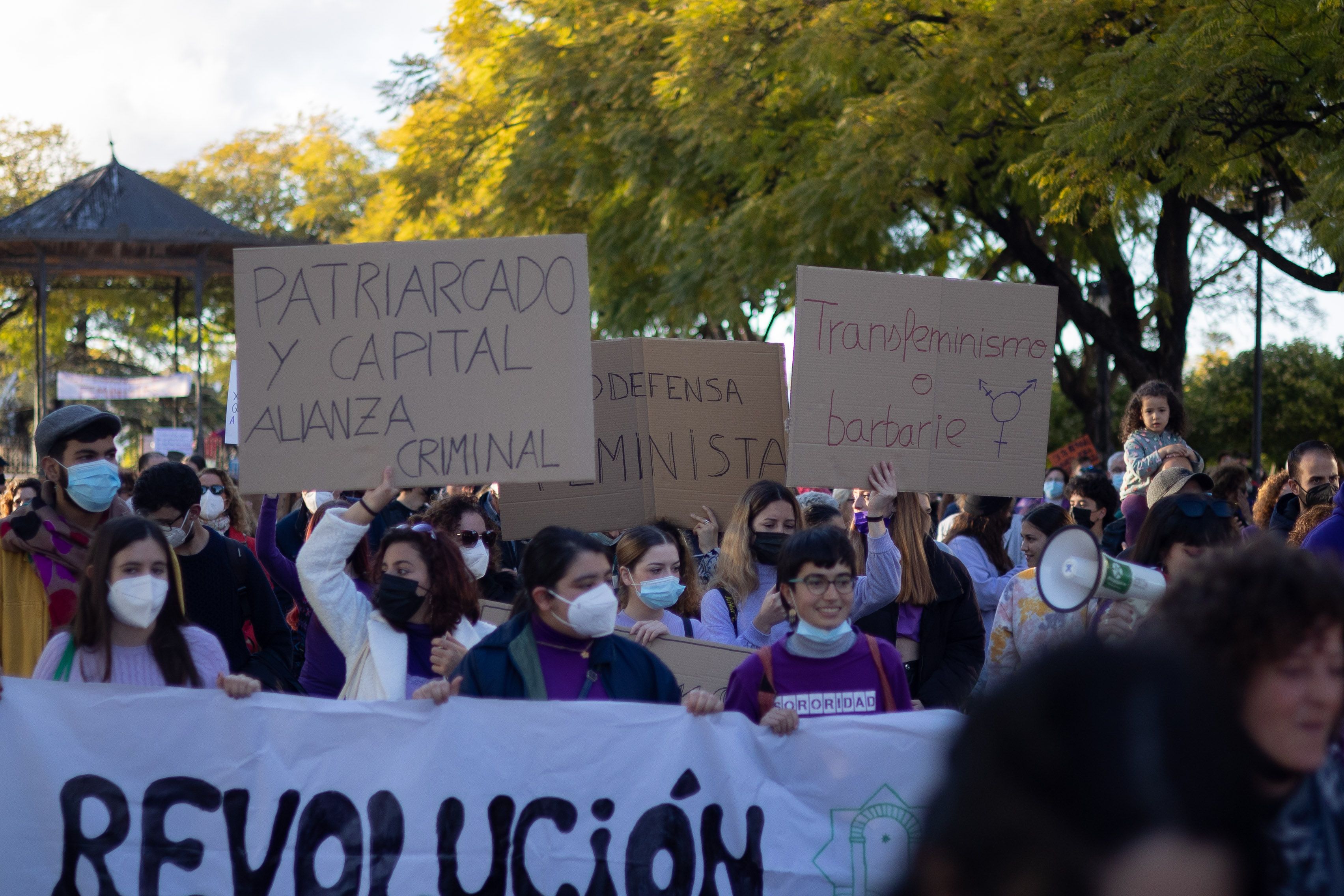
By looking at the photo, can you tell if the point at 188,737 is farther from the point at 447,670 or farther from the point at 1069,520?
the point at 1069,520

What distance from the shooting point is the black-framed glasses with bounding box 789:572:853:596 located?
3.54 meters

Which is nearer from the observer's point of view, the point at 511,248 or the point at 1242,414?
the point at 511,248

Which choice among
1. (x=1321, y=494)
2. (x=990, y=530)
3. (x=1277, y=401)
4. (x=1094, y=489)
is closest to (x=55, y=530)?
(x=990, y=530)

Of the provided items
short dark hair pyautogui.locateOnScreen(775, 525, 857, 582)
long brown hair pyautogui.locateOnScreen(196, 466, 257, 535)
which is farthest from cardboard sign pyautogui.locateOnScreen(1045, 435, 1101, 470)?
short dark hair pyautogui.locateOnScreen(775, 525, 857, 582)

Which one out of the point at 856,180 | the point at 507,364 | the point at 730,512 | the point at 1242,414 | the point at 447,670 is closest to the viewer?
the point at 447,670

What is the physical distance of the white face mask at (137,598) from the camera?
345 centimetres

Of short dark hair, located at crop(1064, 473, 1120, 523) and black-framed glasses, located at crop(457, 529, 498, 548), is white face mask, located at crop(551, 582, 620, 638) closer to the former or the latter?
black-framed glasses, located at crop(457, 529, 498, 548)

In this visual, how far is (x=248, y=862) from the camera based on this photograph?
3412mm

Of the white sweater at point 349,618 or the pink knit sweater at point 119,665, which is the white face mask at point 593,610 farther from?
the pink knit sweater at point 119,665

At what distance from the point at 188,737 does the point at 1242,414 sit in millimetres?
30540

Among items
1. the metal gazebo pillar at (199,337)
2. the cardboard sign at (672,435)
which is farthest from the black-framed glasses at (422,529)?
the metal gazebo pillar at (199,337)

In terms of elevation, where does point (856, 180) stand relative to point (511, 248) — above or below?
above

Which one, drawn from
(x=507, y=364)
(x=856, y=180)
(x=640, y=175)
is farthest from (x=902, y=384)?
(x=640, y=175)

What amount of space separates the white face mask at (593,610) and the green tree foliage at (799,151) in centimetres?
783
